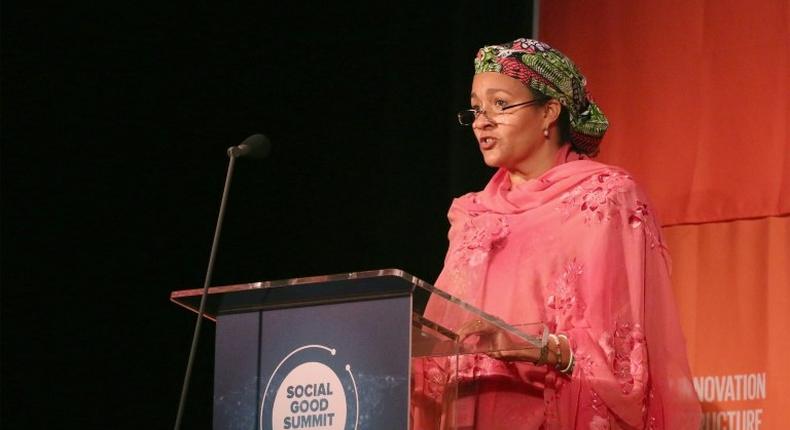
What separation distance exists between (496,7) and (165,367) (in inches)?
68.4

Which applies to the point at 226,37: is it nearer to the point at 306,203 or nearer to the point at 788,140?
the point at 306,203

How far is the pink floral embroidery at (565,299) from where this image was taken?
2844mm

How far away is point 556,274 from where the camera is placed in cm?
293

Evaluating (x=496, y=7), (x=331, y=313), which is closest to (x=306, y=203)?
(x=496, y=7)

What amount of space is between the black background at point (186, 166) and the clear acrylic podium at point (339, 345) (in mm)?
1626

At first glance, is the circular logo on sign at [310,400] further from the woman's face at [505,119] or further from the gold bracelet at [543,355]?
the woman's face at [505,119]

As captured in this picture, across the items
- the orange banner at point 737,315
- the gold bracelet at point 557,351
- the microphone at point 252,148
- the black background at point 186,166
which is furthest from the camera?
the black background at point 186,166

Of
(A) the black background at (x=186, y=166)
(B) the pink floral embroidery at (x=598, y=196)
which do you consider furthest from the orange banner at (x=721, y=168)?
(B) the pink floral embroidery at (x=598, y=196)

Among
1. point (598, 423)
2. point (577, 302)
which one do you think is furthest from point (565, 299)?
point (598, 423)

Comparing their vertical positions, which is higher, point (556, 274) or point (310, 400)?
point (556, 274)

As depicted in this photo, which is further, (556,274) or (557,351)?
(556,274)

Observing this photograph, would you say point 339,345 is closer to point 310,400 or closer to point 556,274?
point 310,400

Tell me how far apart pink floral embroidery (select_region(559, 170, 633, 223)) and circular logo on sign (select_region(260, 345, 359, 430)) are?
0.90 metres

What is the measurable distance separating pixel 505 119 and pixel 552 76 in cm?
16
